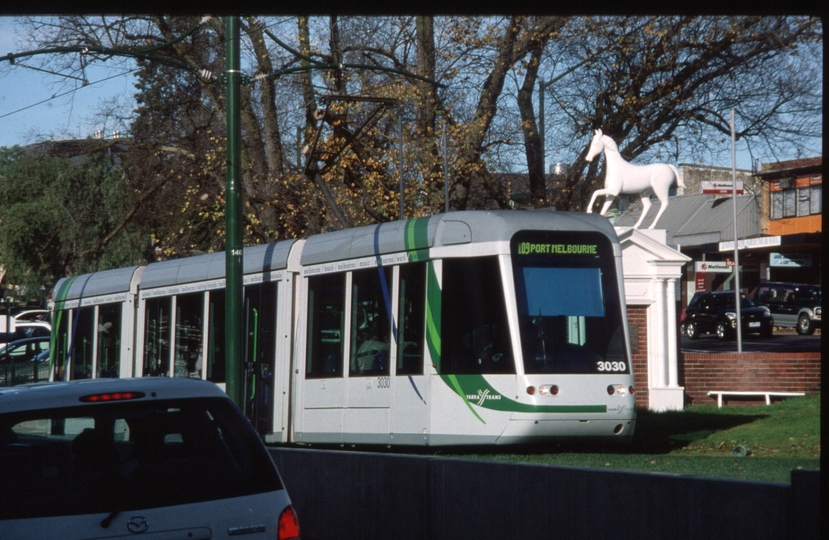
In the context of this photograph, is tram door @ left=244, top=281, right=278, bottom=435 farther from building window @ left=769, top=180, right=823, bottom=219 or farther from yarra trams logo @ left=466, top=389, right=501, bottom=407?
building window @ left=769, top=180, right=823, bottom=219

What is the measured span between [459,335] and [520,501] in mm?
5198

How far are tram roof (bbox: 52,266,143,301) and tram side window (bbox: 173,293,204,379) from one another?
2.23 m

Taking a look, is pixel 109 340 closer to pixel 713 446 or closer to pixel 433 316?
pixel 433 316

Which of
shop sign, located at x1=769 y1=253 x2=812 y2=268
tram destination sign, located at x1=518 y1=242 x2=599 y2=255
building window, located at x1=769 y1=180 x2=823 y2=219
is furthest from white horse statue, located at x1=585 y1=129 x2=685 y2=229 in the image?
building window, located at x1=769 y1=180 x2=823 y2=219

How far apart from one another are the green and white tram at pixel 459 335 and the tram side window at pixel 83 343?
24.3ft

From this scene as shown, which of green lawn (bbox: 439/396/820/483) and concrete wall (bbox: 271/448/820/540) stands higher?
concrete wall (bbox: 271/448/820/540)

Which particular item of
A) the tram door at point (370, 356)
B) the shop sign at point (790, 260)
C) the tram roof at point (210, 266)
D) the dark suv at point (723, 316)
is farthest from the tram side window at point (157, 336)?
the shop sign at point (790, 260)

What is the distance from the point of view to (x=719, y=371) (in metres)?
22.7

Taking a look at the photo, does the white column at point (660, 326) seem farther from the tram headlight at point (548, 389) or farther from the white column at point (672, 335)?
the tram headlight at point (548, 389)

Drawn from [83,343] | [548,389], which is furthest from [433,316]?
[83,343]

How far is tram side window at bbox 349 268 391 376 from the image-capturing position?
13672mm

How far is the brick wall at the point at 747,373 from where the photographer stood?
2222cm

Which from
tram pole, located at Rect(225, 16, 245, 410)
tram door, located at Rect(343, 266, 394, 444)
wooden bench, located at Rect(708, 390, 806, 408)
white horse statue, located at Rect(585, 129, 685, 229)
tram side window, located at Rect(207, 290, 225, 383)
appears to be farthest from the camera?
wooden bench, located at Rect(708, 390, 806, 408)

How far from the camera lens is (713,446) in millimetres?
15477
